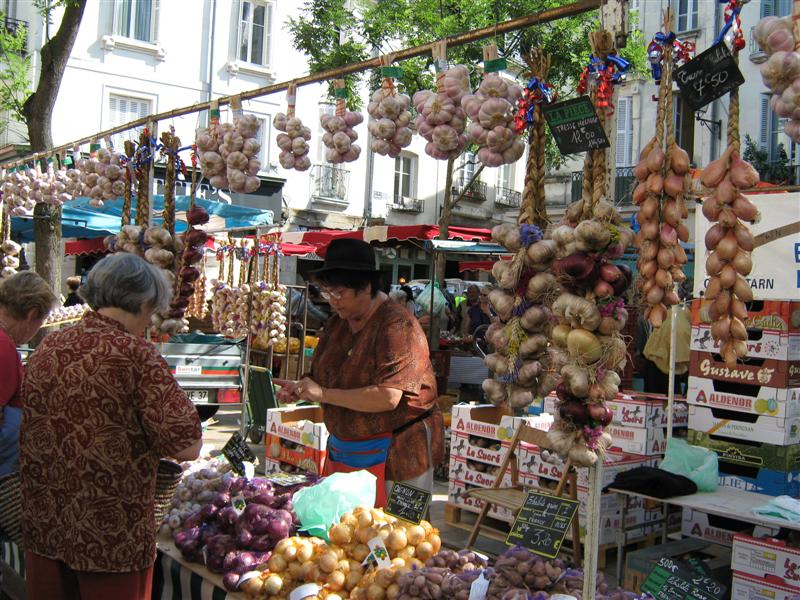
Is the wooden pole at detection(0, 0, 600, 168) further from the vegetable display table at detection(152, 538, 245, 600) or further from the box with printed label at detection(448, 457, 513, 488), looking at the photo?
the box with printed label at detection(448, 457, 513, 488)

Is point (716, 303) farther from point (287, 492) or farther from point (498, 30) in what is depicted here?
point (287, 492)

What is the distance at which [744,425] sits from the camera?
4.35 meters

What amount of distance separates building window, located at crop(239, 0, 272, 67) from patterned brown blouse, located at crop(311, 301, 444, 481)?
57.9 ft

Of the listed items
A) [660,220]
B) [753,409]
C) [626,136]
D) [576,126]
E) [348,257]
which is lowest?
[753,409]

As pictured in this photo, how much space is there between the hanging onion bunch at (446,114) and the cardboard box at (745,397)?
A: 237cm

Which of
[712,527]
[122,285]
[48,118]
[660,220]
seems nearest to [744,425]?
[712,527]

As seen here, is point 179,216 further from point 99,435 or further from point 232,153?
point 99,435

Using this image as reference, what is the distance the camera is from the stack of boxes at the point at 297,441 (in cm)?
504

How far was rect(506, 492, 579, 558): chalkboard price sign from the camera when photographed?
7.27 ft

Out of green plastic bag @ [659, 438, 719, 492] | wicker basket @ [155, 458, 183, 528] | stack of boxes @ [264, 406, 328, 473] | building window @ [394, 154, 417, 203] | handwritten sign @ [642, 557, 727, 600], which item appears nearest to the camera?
handwritten sign @ [642, 557, 727, 600]

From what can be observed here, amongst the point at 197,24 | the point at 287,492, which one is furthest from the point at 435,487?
the point at 197,24

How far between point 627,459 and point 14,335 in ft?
11.4

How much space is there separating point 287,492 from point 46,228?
6.39 m

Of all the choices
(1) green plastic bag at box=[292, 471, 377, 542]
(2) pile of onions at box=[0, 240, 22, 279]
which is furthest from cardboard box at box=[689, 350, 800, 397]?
(2) pile of onions at box=[0, 240, 22, 279]
